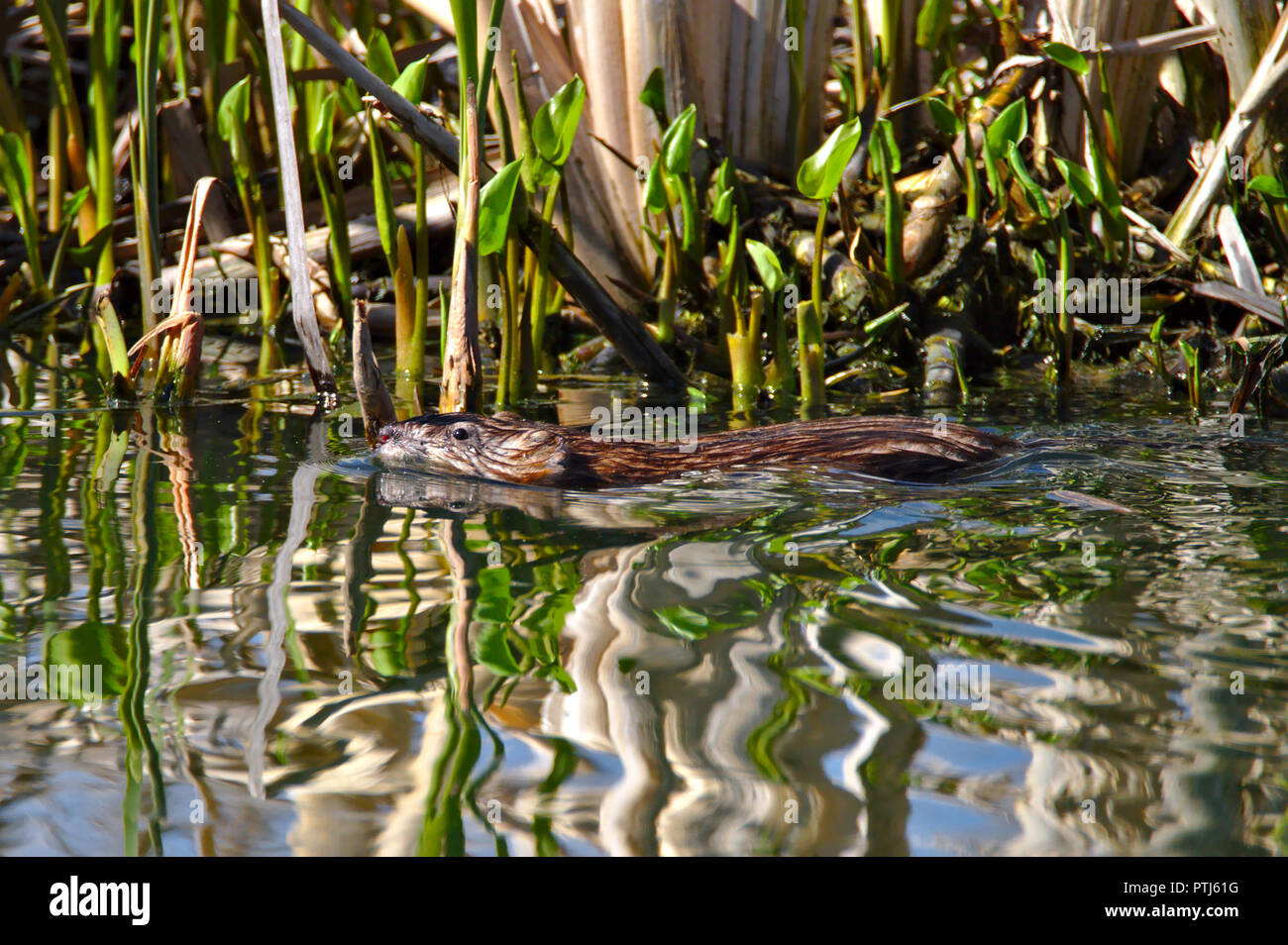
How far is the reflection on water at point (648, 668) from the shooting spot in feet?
5.34

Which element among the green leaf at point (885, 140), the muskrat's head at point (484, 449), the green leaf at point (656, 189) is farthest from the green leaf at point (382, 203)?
the green leaf at point (885, 140)

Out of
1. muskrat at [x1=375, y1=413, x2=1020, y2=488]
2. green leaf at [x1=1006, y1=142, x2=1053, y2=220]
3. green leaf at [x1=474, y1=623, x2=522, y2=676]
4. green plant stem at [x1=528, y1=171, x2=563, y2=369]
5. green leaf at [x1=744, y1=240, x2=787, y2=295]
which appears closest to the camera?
green leaf at [x1=474, y1=623, x2=522, y2=676]

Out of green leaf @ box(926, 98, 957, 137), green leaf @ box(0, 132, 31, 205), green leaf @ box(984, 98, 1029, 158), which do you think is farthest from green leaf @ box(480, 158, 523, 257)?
→ green leaf @ box(0, 132, 31, 205)

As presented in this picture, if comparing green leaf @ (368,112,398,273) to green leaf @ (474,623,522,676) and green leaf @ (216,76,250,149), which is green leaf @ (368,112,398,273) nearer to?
green leaf @ (216,76,250,149)

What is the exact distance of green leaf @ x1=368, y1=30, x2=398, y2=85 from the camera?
457 centimetres

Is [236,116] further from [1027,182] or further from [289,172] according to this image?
[1027,182]

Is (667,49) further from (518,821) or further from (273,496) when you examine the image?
(518,821)

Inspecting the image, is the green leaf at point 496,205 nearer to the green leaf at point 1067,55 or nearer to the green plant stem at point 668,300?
the green plant stem at point 668,300

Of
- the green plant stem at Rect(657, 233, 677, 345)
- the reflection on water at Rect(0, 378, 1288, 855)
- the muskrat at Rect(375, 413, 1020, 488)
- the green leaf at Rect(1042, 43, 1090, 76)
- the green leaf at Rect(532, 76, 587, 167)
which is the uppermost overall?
the green leaf at Rect(1042, 43, 1090, 76)

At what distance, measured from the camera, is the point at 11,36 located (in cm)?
790

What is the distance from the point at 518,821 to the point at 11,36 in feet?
26.7

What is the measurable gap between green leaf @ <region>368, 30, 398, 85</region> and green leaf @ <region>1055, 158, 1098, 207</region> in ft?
8.88

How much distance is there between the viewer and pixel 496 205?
3.87 m

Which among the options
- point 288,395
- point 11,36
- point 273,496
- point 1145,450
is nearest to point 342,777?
point 273,496
